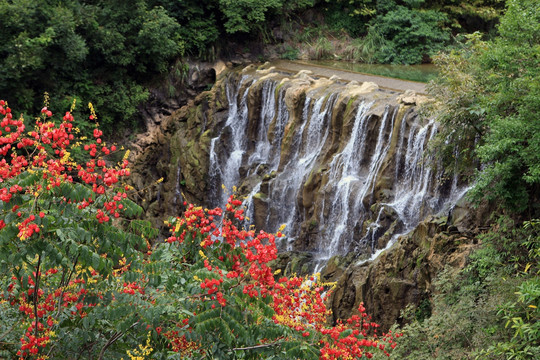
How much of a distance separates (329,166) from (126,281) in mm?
12586

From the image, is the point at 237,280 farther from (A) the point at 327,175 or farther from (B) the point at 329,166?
(B) the point at 329,166

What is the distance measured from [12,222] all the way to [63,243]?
1.74ft

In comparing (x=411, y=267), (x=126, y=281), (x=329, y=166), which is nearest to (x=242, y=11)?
(x=329, y=166)

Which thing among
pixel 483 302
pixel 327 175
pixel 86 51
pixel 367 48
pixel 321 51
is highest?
pixel 86 51

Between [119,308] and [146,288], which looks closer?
[119,308]

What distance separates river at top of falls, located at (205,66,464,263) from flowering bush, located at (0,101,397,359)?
848 cm

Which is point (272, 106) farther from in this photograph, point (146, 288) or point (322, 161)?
point (146, 288)

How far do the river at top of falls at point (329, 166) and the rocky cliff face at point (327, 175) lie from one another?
0.04m

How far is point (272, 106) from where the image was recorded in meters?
22.5

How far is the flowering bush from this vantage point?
6.06 meters

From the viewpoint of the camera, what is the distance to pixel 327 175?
61.1 feet

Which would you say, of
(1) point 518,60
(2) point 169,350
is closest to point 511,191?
(1) point 518,60

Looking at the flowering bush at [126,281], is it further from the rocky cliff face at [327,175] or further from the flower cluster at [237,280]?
the rocky cliff face at [327,175]

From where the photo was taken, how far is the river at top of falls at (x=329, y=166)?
53.4ft
